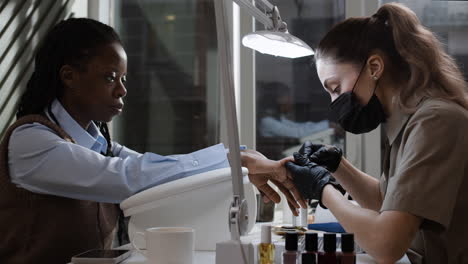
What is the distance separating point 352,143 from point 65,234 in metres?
1.56

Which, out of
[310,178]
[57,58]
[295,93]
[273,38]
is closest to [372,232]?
[310,178]

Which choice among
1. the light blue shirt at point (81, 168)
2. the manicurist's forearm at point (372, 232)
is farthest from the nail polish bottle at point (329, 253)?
the light blue shirt at point (81, 168)

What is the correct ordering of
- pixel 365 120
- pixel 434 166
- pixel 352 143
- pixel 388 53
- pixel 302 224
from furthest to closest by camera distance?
1. pixel 352 143
2. pixel 302 224
3. pixel 365 120
4. pixel 388 53
5. pixel 434 166

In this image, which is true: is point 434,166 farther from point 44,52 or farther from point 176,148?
point 176,148

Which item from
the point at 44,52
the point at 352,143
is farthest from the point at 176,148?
the point at 44,52

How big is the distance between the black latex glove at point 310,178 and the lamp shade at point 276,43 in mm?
394

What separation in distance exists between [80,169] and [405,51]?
2.99 ft

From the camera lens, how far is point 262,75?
2.71 meters

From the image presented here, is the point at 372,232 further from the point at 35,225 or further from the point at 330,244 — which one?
the point at 35,225

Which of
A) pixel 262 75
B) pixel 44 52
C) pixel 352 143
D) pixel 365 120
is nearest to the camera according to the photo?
pixel 365 120

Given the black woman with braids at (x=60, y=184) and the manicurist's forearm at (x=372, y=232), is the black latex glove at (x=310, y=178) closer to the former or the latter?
the manicurist's forearm at (x=372, y=232)

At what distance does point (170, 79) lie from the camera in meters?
2.76

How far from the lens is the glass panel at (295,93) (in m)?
2.63

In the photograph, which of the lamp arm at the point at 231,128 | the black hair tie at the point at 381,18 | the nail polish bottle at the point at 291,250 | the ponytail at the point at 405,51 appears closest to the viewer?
the lamp arm at the point at 231,128
